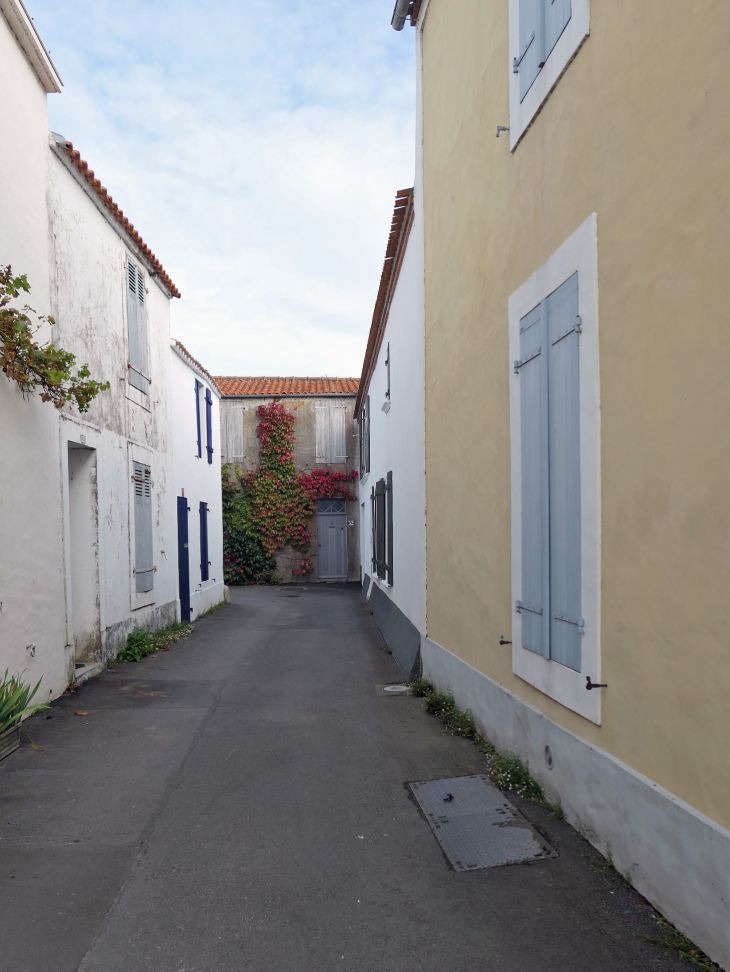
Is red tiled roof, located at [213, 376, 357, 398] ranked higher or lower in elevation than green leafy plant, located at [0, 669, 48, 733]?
higher

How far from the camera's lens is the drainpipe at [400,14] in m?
7.64

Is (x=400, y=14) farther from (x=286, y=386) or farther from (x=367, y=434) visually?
(x=286, y=386)

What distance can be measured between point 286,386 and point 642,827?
69.6 ft

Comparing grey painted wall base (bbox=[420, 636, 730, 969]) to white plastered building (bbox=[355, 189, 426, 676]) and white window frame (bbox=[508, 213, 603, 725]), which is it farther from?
white plastered building (bbox=[355, 189, 426, 676])

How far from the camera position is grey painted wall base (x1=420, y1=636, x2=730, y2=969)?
246cm

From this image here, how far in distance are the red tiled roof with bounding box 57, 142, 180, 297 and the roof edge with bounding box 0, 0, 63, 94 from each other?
577 mm

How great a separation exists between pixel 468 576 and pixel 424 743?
1397 mm

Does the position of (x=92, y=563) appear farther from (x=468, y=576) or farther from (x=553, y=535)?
(x=553, y=535)

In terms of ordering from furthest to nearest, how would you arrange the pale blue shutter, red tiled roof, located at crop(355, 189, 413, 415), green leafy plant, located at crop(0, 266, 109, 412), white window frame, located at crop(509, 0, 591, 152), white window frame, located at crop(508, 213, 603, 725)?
red tiled roof, located at crop(355, 189, 413, 415) → green leafy plant, located at crop(0, 266, 109, 412) → the pale blue shutter → white window frame, located at crop(509, 0, 591, 152) → white window frame, located at crop(508, 213, 603, 725)

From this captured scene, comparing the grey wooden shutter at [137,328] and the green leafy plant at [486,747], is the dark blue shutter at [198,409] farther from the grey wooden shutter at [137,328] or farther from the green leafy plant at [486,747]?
the green leafy plant at [486,747]

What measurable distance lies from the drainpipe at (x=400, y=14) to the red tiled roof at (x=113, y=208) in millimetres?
3875

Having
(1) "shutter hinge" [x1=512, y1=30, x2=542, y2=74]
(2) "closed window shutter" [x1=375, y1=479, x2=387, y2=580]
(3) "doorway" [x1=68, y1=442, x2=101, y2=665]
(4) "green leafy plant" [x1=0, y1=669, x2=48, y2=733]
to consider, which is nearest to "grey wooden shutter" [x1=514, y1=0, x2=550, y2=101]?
(1) "shutter hinge" [x1=512, y1=30, x2=542, y2=74]

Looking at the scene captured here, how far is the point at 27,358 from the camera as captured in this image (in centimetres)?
571

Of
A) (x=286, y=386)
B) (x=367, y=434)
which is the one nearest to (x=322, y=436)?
(x=286, y=386)
